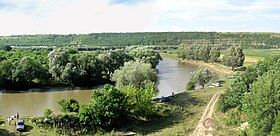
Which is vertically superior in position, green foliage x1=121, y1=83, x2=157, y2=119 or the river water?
green foliage x1=121, y1=83, x2=157, y2=119

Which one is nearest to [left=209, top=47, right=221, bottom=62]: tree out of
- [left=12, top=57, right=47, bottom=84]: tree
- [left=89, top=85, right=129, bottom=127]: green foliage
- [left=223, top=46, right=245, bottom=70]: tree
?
[left=223, top=46, right=245, bottom=70]: tree

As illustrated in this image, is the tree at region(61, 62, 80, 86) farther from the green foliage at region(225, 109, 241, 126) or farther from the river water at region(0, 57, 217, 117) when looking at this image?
the green foliage at region(225, 109, 241, 126)

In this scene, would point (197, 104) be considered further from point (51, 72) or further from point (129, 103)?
point (51, 72)

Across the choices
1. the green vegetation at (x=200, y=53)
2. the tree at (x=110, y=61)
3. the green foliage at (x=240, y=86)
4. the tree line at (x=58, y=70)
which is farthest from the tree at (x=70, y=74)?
the green vegetation at (x=200, y=53)

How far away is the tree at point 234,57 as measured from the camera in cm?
8203

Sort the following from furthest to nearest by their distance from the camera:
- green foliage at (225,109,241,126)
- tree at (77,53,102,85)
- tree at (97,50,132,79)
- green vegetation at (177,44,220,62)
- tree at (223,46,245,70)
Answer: green vegetation at (177,44,220,62) → tree at (223,46,245,70) → tree at (97,50,132,79) → tree at (77,53,102,85) → green foliage at (225,109,241,126)

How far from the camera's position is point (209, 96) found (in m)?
43.8

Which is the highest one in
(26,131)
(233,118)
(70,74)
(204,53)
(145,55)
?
(145,55)

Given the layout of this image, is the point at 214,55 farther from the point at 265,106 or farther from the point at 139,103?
the point at 265,106

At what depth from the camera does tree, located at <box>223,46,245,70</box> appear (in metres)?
82.0

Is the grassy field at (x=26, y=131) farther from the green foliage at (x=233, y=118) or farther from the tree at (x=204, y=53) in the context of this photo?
the tree at (x=204, y=53)

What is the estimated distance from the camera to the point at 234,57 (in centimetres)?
8212

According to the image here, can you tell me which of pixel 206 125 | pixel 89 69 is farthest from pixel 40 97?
pixel 206 125

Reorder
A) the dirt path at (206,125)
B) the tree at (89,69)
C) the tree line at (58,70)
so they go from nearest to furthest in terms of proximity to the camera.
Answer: the dirt path at (206,125) < the tree line at (58,70) < the tree at (89,69)
